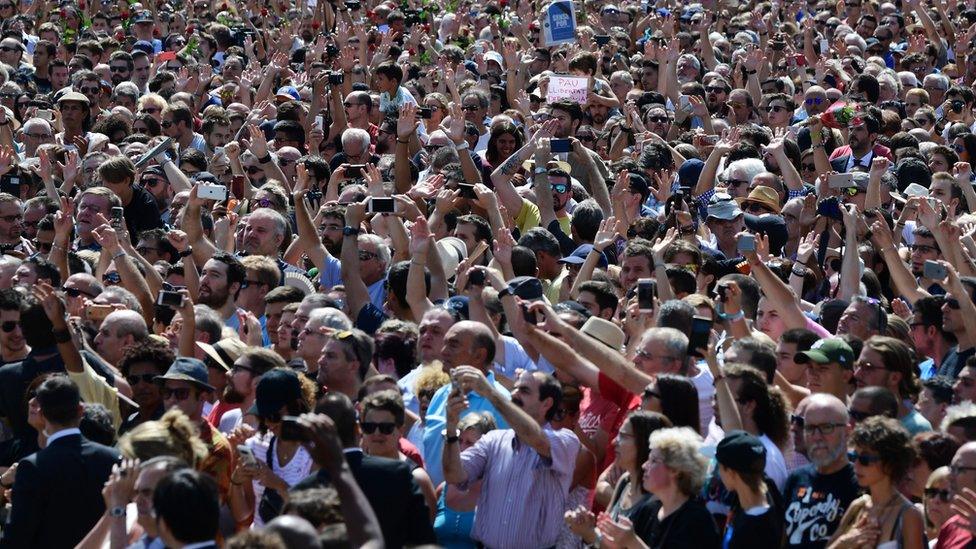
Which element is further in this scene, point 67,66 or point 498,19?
point 498,19

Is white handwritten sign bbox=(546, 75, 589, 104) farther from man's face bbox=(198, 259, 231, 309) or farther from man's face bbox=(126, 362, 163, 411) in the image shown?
man's face bbox=(126, 362, 163, 411)

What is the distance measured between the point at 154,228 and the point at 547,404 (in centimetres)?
531

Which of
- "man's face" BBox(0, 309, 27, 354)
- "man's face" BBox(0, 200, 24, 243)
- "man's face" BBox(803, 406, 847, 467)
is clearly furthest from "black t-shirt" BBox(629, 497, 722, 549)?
"man's face" BBox(0, 200, 24, 243)

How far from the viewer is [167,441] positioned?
19.8 feet

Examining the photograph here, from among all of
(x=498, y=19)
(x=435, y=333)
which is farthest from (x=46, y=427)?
(x=498, y=19)

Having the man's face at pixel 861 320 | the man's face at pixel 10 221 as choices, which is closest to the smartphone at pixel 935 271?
the man's face at pixel 861 320

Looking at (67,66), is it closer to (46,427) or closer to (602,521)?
(46,427)

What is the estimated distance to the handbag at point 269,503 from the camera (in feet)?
21.1

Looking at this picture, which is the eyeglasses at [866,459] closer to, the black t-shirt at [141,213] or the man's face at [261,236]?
the man's face at [261,236]

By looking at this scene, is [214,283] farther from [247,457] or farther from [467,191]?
[247,457]

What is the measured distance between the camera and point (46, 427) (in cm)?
667

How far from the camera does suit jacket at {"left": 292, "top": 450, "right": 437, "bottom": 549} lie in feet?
20.0

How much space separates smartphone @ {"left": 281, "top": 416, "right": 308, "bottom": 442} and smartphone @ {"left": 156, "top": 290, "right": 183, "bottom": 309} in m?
2.08

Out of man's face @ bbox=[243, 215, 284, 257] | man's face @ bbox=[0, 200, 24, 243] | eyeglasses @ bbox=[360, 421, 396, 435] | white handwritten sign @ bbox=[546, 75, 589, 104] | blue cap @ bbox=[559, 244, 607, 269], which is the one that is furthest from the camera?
white handwritten sign @ bbox=[546, 75, 589, 104]
